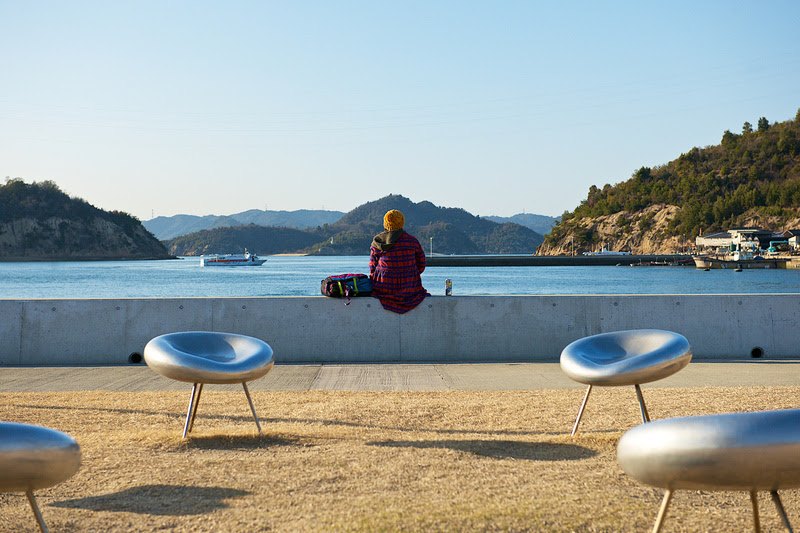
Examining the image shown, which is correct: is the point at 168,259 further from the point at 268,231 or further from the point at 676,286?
the point at 676,286

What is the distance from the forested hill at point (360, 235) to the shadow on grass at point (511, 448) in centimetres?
12737

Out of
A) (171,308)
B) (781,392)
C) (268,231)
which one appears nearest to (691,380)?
(781,392)

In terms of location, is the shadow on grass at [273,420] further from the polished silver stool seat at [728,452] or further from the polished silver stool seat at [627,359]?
the polished silver stool seat at [728,452]

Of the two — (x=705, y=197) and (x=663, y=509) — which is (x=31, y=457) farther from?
(x=705, y=197)

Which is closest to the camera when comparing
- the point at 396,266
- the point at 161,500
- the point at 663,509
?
the point at 663,509

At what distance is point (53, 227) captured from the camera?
406 feet

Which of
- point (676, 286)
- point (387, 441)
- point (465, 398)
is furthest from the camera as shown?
point (676, 286)

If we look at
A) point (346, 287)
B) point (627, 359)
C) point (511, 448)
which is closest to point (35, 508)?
point (511, 448)

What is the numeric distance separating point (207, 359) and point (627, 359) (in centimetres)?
290

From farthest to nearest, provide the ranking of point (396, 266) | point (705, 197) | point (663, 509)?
point (705, 197) → point (396, 266) → point (663, 509)

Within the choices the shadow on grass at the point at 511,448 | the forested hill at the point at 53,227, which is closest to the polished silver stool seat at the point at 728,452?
the shadow on grass at the point at 511,448

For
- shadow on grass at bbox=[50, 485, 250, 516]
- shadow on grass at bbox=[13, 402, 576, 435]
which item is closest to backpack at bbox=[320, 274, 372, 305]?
shadow on grass at bbox=[13, 402, 576, 435]

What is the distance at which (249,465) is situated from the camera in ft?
13.5

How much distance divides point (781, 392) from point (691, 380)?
3.26 ft
